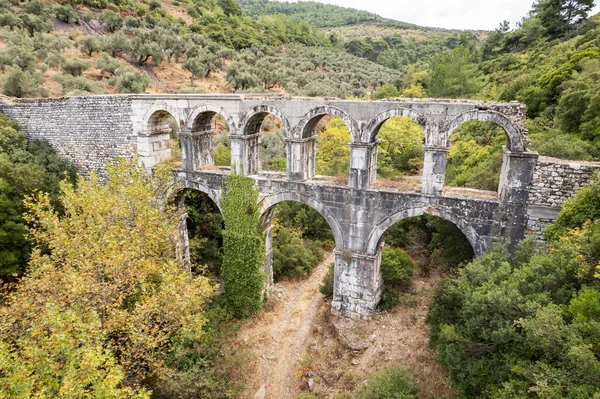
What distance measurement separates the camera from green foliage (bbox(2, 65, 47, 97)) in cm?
2308

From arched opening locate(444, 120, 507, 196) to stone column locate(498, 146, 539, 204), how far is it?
3.50ft

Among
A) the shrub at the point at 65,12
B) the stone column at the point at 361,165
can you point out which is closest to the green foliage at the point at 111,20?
the shrub at the point at 65,12

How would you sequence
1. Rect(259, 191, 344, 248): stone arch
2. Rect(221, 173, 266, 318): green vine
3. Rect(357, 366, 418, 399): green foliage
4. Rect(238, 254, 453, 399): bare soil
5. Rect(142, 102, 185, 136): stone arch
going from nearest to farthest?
Rect(357, 366, 418, 399): green foliage < Rect(238, 254, 453, 399): bare soil < Rect(259, 191, 344, 248): stone arch < Rect(221, 173, 266, 318): green vine < Rect(142, 102, 185, 136): stone arch

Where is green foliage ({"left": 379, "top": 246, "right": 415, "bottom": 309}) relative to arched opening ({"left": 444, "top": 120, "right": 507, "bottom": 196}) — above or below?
below

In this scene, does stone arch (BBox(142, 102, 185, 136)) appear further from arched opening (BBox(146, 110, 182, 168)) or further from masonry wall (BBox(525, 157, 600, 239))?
masonry wall (BBox(525, 157, 600, 239))

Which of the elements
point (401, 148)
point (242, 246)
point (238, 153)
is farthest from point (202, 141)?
point (401, 148)

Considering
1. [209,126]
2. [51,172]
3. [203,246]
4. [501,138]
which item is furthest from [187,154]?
[501,138]

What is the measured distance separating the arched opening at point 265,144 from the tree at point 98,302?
4738 millimetres

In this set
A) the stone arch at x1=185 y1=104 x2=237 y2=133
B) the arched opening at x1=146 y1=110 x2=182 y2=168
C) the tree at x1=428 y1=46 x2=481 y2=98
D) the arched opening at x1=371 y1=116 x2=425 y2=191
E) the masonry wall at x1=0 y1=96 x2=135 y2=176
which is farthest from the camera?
the tree at x1=428 y1=46 x2=481 y2=98

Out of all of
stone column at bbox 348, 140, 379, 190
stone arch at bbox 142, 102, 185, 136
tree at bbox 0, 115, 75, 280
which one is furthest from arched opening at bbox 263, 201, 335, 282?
tree at bbox 0, 115, 75, 280

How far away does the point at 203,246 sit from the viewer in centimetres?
1864

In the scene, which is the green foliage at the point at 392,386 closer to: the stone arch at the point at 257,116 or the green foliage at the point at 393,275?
the green foliage at the point at 393,275

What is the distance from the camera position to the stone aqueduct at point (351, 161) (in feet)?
37.6

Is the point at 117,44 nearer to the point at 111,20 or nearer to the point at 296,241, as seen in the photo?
the point at 111,20
